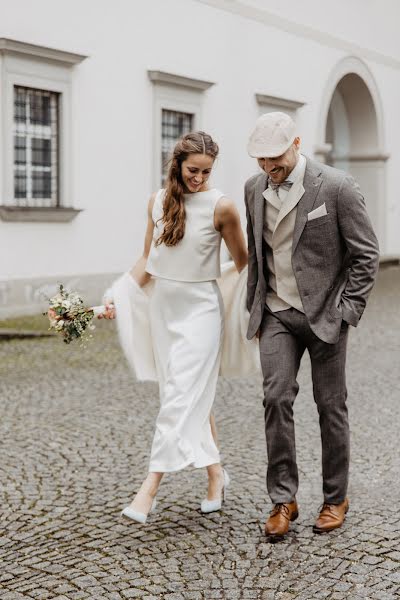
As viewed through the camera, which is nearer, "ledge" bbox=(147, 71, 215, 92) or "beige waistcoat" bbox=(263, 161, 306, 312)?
"beige waistcoat" bbox=(263, 161, 306, 312)

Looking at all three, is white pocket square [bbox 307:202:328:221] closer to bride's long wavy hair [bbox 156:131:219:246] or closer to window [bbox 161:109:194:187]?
bride's long wavy hair [bbox 156:131:219:246]

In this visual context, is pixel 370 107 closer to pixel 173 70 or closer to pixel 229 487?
pixel 173 70

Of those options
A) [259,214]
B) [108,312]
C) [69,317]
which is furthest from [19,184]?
[259,214]

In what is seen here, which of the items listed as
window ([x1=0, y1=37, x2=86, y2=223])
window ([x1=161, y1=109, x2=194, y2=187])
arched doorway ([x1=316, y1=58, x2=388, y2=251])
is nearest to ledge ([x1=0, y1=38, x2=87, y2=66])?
window ([x1=0, y1=37, x2=86, y2=223])

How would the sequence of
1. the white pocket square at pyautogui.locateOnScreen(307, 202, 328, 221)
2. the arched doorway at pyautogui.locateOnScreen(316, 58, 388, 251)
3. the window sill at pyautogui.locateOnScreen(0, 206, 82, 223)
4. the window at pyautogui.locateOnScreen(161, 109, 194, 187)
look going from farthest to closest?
the arched doorway at pyautogui.locateOnScreen(316, 58, 388, 251)
the window at pyautogui.locateOnScreen(161, 109, 194, 187)
the window sill at pyautogui.locateOnScreen(0, 206, 82, 223)
the white pocket square at pyautogui.locateOnScreen(307, 202, 328, 221)

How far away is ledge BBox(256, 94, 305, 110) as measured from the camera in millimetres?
16547

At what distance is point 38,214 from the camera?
12.2 metres

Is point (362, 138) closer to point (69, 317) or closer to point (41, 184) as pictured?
point (41, 184)

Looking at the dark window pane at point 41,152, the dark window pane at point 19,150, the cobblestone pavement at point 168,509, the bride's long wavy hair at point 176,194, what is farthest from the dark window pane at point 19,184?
the bride's long wavy hair at point 176,194

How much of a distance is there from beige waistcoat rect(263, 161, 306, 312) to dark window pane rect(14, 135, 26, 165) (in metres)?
8.68

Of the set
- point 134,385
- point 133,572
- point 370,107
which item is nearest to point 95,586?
point 133,572

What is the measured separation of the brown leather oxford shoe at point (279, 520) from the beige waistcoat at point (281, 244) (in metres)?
0.83

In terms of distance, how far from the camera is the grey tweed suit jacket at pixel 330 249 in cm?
395

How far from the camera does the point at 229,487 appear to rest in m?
4.84
